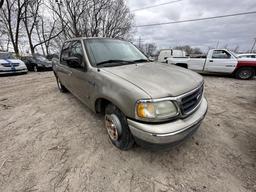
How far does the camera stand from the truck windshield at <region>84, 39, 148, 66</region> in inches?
90.3

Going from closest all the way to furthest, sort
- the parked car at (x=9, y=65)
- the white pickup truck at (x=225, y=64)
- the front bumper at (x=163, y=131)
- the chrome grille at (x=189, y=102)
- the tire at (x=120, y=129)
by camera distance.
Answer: the front bumper at (x=163, y=131)
the chrome grille at (x=189, y=102)
the tire at (x=120, y=129)
the white pickup truck at (x=225, y=64)
the parked car at (x=9, y=65)

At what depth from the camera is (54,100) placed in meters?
4.24

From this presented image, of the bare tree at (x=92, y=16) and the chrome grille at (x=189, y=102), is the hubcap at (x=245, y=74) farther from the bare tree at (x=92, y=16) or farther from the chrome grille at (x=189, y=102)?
the bare tree at (x=92, y=16)

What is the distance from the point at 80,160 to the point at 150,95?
1436 millimetres

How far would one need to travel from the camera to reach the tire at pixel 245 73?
691cm

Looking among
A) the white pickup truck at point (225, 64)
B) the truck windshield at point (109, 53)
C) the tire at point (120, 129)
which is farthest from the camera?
the white pickup truck at point (225, 64)

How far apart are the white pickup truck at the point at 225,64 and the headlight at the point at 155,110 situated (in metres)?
7.53

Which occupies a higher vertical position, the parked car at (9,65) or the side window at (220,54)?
the side window at (220,54)

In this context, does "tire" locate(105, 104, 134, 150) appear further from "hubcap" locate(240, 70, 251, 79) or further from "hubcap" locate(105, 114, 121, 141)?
"hubcap" locate(240, 70, 251, 79)

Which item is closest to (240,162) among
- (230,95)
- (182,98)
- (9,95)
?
(182,98)

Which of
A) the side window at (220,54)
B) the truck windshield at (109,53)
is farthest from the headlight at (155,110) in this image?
the side window at (220,54)

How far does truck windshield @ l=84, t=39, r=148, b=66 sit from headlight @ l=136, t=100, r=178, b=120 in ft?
3.71

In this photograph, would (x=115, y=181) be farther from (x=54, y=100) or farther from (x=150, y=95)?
(x=54, y=100)

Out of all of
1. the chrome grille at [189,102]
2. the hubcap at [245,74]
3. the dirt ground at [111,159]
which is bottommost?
the dirt ground at [111,159]
